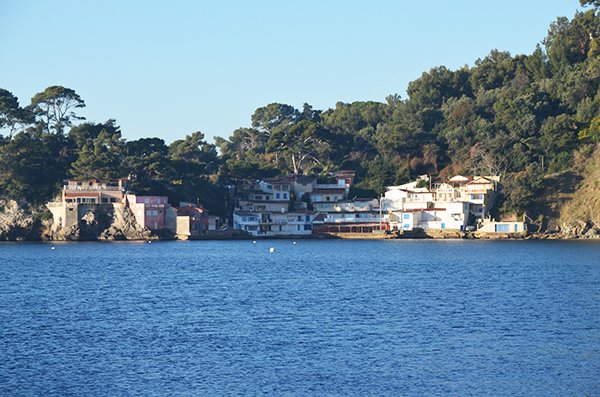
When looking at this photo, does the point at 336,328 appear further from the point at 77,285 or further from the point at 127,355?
the point at 77,285

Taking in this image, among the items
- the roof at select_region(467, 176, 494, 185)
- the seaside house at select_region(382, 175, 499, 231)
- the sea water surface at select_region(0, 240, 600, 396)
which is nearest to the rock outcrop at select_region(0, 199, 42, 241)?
the sea water surface at select_region(0, 240, 600, 396)

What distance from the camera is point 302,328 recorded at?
3706cm

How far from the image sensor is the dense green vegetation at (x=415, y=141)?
97.6 meters

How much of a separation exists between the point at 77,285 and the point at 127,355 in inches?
907

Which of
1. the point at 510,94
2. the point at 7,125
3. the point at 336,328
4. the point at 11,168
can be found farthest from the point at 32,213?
the point at 336,328

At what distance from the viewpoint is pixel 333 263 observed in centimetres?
6906

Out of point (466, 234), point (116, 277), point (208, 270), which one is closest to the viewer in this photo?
Result: point (116, 277)

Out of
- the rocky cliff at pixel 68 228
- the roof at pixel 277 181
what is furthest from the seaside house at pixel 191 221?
the roof at pixel 277 181

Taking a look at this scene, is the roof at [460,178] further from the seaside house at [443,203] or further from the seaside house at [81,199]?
the seaside house at [81,199]

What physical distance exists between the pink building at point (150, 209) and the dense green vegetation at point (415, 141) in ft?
10.5

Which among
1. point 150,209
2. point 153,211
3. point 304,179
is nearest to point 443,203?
point 304,179

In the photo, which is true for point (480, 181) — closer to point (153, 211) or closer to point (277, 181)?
point (277, 181)

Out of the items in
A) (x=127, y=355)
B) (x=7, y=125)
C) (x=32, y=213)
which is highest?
(x=7, y=125)

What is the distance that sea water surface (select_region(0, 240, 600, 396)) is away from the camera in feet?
92.5
